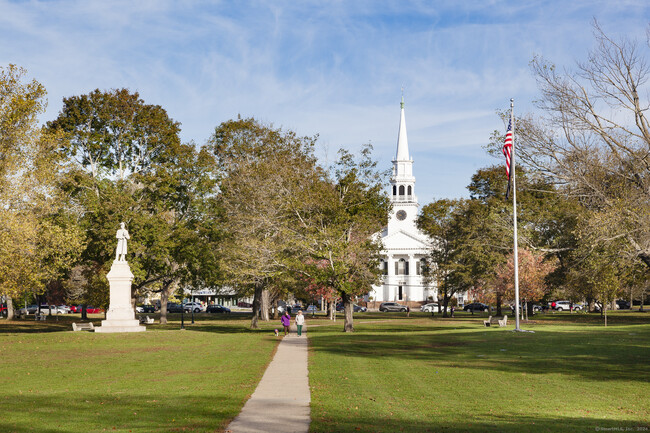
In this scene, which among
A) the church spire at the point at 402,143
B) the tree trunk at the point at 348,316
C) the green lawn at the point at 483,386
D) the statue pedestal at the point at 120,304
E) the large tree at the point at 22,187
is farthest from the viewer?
the church spire at the point at 402,143

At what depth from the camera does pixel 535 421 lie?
1186 cm

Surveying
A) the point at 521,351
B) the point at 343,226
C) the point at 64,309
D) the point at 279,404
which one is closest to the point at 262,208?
the point at 343,226

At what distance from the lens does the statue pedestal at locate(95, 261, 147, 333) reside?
125 feet

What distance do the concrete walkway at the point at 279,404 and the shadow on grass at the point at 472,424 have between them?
456 mm

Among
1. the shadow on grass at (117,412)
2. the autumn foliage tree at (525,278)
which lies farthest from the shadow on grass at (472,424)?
the autumn foliage tree at (525,278)

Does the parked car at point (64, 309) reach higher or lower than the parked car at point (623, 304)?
lower

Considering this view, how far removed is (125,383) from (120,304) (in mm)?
23022

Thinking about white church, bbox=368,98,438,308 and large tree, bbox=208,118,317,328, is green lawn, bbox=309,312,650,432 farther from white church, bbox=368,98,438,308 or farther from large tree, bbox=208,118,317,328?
white church, bbox=368,98,438,308

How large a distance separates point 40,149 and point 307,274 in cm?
1644

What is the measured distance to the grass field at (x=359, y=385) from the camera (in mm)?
11633

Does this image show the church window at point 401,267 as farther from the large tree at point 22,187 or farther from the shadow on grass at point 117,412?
the shadow on grass at point 117,412

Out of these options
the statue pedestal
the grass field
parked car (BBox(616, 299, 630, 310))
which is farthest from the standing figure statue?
parked car (BBox(616, 299, 630, 310))

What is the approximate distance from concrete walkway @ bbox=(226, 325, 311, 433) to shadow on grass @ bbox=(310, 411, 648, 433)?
456 mm

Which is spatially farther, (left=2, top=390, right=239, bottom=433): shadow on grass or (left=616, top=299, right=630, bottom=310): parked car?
(left=616, top=299, right=630, bottom=310): parked car
